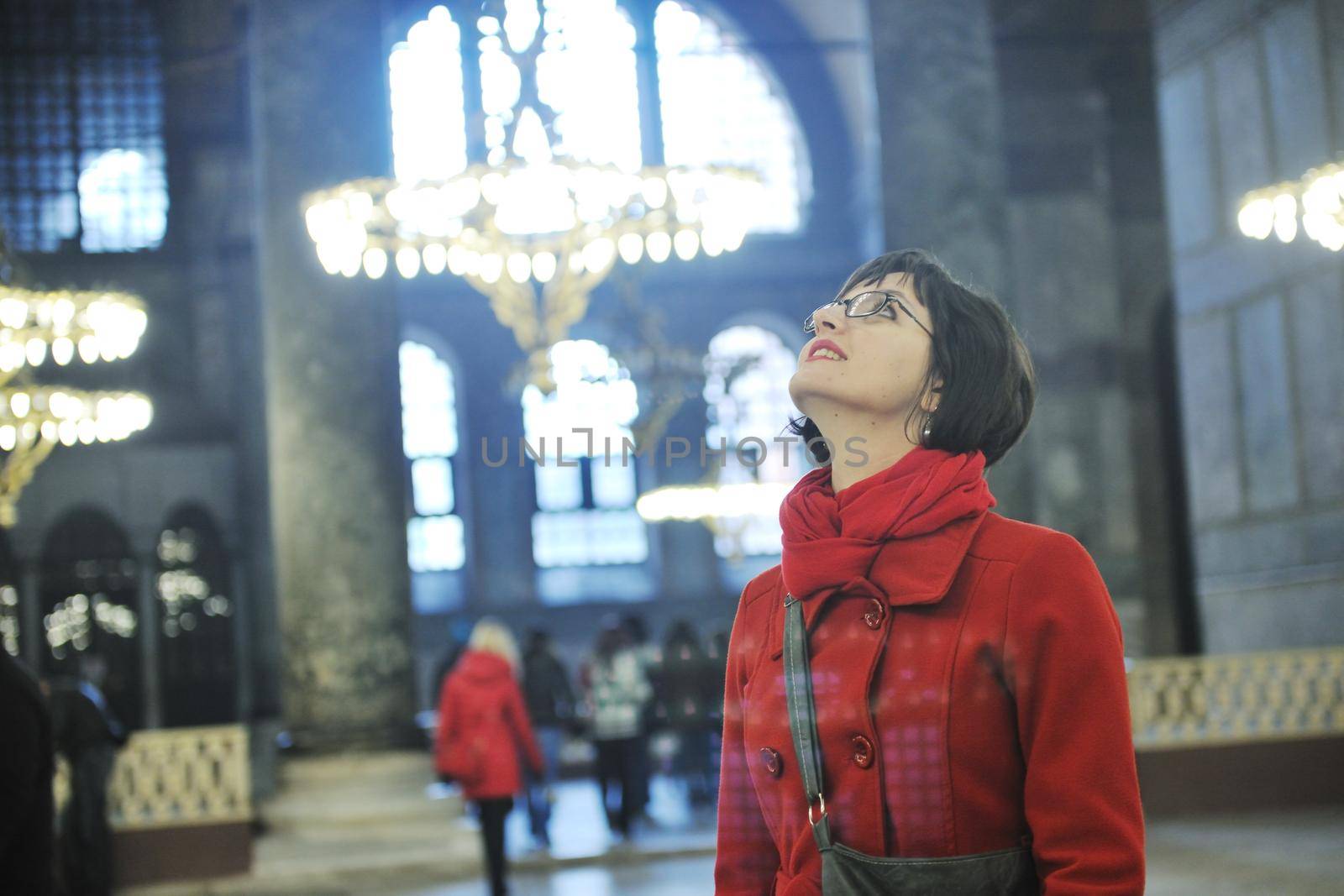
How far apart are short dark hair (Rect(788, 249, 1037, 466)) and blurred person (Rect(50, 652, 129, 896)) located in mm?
7892

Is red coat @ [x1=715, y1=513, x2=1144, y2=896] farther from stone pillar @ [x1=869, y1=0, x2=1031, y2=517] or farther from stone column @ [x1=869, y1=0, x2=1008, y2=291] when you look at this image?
stone column @ [x1=869, y1=0, x2=1008, y2=291]

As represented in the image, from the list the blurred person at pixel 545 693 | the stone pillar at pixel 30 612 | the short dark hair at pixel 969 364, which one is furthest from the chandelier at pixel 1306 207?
the stone pillar at pixel 30 612

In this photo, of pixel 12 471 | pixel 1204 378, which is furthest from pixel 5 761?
pixel 1204 378

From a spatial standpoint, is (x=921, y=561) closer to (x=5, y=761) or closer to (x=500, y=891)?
(x=5, y=761)

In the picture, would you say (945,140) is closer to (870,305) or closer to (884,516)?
(870,305)

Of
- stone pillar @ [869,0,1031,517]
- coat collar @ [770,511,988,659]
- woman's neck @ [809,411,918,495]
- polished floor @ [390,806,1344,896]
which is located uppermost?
stone pillar @ [869,0,1031,517]

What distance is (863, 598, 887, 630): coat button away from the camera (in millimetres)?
1839

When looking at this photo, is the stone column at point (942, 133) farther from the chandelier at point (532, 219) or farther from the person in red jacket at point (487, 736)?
the person in red jacket at point (487, 736)

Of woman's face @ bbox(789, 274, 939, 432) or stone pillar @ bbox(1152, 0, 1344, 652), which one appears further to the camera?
stone pillar @ bbox(1152, 0, 1344, 652)

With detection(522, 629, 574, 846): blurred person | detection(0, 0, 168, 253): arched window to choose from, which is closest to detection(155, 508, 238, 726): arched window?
detection(0, 0, 168, 253): arched window

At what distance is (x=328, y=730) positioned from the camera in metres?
9.75

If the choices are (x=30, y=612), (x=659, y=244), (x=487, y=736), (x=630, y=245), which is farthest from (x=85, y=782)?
(x=30, y=612)

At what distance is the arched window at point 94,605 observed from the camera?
18.1 m

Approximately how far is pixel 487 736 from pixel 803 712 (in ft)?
20.8
